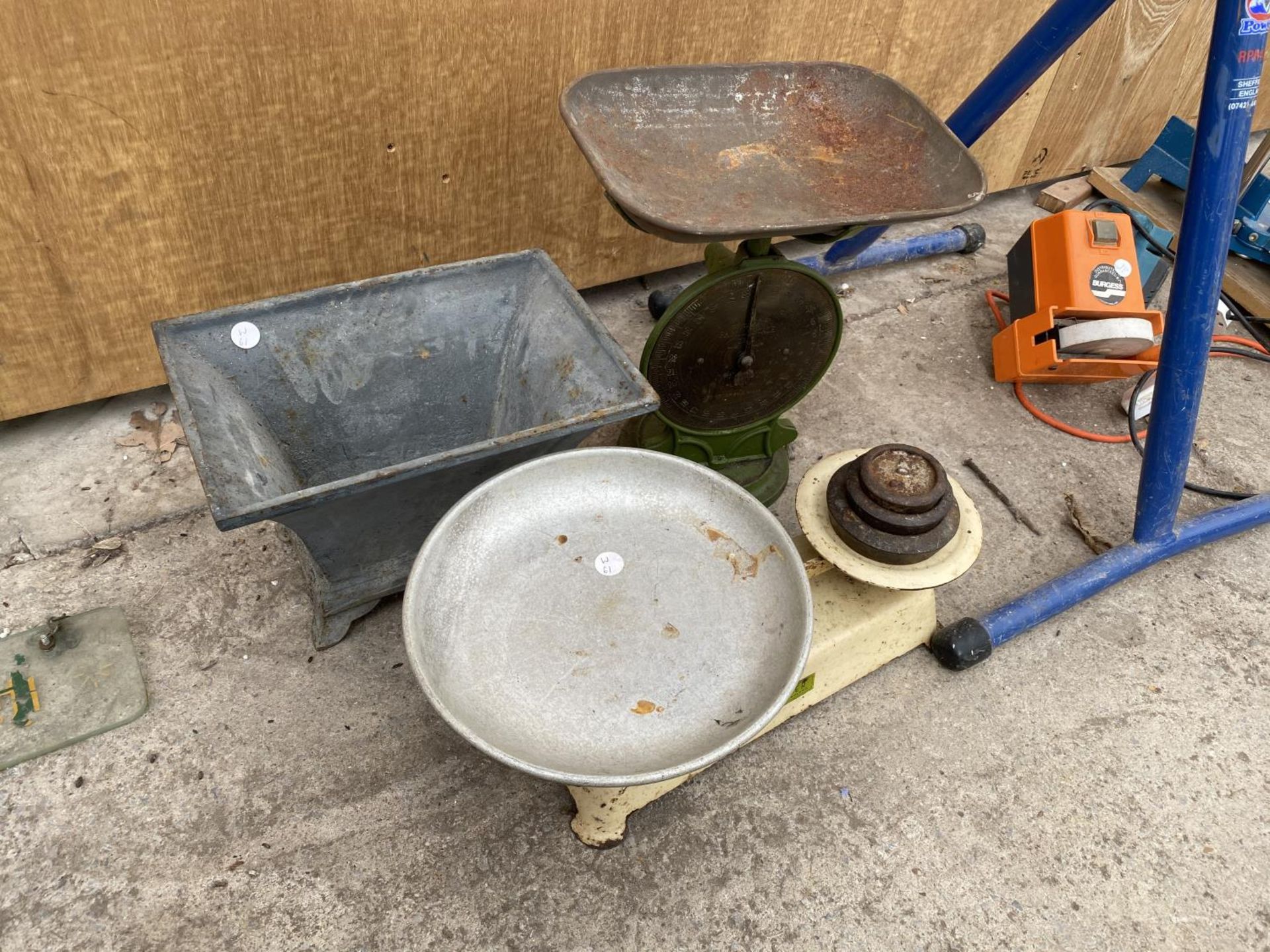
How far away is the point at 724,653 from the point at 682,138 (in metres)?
1.25

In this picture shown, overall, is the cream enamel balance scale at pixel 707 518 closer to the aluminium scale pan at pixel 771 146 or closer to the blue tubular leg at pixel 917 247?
the aluminium scale pan at pixel 771 146

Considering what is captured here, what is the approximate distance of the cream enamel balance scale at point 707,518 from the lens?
1415 millimetres

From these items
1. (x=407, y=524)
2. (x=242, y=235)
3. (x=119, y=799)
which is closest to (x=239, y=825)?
(x=119, y=799)

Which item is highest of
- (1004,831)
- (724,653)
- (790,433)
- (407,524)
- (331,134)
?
(331,134)

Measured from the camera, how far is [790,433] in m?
2.53

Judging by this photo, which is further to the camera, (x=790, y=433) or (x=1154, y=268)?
(x=1154, y=268)

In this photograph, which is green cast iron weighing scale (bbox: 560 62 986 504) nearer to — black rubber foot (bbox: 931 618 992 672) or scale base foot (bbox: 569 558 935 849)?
scale base foot (bbox: 569 558 935 849)

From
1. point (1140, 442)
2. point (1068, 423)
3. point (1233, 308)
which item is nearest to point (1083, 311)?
point (1068, 423)

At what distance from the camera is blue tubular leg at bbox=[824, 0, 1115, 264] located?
88.1 inches

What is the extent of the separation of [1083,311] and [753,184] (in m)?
1.47

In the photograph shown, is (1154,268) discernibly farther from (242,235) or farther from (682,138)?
(242,235)

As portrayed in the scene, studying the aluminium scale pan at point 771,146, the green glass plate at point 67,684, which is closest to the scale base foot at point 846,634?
the aluminium scale pan at point 771,146

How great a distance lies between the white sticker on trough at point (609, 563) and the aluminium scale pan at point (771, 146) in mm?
654

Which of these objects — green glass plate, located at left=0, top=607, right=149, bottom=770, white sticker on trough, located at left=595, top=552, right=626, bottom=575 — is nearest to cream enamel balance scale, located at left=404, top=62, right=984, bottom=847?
white sticker on trough, located at left=595, top=552, right=626, bottom=575
